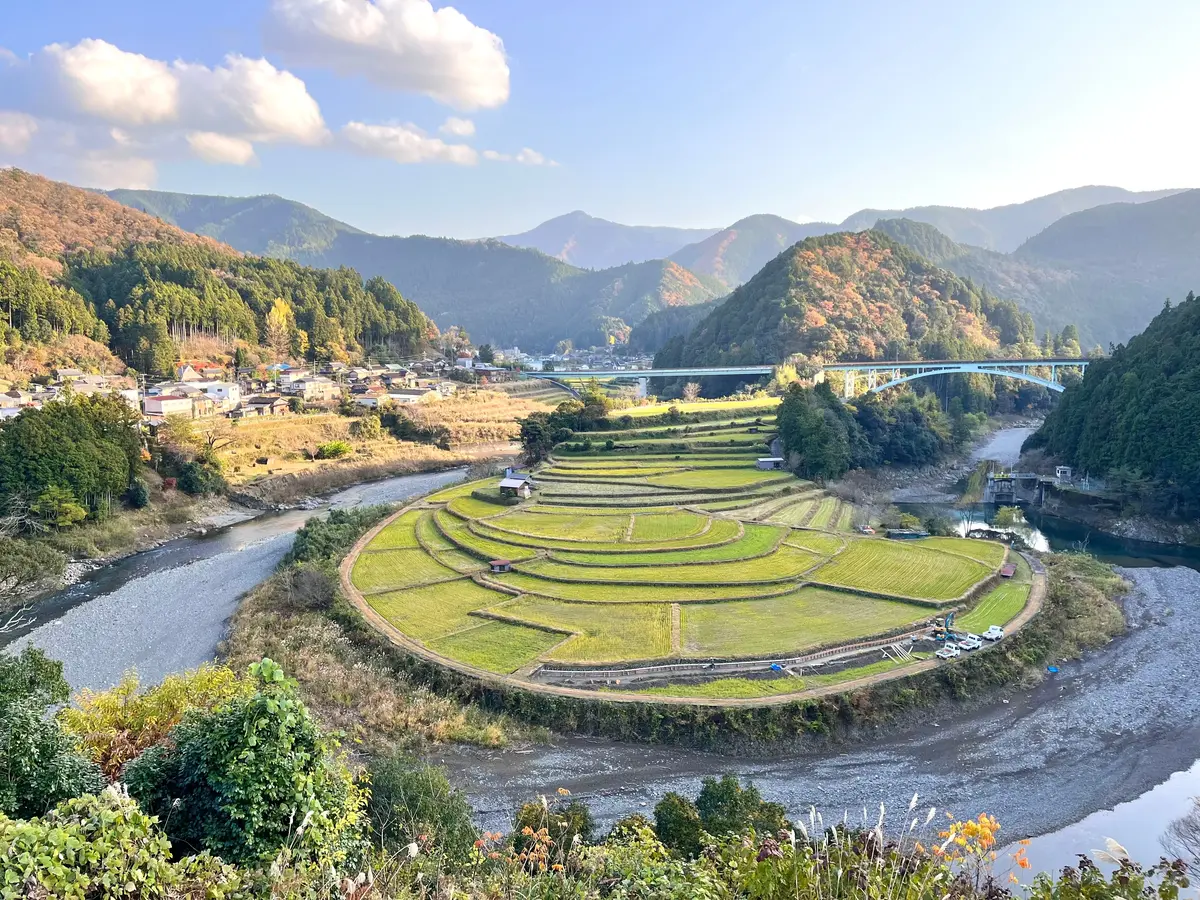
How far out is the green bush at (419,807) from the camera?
1084 cm

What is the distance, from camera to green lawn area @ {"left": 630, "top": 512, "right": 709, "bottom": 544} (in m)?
30.4

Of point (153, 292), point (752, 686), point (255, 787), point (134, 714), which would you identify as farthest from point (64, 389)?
point (255, 787)

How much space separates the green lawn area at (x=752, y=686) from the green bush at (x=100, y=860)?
1487cm

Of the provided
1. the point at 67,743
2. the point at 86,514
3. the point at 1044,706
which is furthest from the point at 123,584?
the point at 1044,706

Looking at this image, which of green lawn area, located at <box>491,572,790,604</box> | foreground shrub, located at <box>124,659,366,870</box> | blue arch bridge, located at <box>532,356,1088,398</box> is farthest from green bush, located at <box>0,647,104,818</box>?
blue arch bridge, located at <box>532,356,1088,398</box>

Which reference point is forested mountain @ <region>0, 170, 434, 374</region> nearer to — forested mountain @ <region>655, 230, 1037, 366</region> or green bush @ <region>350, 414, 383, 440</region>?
green bush @ <region>350, 414, 383, 440</region>

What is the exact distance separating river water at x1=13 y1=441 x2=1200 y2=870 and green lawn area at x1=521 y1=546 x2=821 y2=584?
818 centimetres

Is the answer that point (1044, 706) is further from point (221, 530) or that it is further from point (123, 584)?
point (221, 530)

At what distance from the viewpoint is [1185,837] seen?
1470 centimetres

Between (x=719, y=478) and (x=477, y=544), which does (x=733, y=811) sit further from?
(x=719, y=478)

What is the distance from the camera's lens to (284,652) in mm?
22219

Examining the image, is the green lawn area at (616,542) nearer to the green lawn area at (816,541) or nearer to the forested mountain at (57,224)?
the green lawn area at (816,541)

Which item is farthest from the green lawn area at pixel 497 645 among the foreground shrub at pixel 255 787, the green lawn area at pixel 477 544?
the foreground shrub at pixel 255 787

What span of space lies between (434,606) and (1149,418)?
38.4 m
